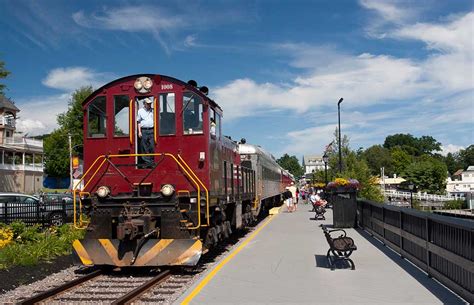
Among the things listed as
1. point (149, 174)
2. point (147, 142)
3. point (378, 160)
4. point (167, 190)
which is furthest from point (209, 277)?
point (378, 160)

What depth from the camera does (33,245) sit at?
1243cm

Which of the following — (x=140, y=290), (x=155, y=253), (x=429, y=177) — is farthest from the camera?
(x=429, y=177)

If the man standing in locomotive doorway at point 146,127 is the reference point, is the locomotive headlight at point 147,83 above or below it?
above

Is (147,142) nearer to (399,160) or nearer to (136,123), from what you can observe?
(136,123)

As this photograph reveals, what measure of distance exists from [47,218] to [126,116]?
9.81 m

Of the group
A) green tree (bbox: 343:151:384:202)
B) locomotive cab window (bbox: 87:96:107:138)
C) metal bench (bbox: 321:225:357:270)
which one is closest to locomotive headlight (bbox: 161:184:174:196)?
locomotive cab window (bbox: 87:96:107:138)

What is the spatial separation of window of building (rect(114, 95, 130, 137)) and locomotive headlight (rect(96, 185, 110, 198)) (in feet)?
4.22

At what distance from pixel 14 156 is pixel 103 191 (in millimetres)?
59950

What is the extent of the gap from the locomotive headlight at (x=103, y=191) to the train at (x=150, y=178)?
2cm

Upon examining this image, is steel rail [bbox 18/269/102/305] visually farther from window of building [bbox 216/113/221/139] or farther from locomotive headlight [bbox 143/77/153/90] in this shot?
window of building [bbox 216/113/221/139]

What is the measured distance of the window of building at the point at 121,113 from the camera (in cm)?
1104

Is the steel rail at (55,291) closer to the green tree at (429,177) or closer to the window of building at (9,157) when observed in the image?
the window of building at (9,157)

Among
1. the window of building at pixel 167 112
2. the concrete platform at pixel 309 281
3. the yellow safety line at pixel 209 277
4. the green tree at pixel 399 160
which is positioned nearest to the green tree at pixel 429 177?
the green tree at pixel 399 160

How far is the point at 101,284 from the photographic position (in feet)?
30.6
